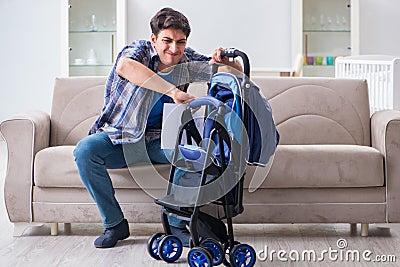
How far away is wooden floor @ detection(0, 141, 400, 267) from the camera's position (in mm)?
2834

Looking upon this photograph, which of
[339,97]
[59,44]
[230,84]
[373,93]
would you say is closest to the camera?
[230,84]

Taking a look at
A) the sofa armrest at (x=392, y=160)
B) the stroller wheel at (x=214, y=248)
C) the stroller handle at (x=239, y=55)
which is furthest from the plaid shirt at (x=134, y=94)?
the sofa armrest at (x=392, y=160)

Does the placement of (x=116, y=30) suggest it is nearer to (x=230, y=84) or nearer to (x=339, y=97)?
(x=339, y=97)

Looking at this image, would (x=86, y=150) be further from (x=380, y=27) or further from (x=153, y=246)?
(x=380, y=27)

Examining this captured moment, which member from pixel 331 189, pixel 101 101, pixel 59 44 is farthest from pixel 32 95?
pixel 331 189

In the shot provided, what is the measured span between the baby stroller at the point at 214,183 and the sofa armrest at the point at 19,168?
2.44 ft

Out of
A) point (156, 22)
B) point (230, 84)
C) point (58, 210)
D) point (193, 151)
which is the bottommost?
point (58, 210)

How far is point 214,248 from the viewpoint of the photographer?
8.84ft

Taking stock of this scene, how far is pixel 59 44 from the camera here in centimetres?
681

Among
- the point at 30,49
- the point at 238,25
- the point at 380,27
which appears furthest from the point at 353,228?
the point at 30,49

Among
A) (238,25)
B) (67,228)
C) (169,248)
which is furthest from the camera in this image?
(238,25)

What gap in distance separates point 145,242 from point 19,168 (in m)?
0.67

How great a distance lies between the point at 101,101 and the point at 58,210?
69cm

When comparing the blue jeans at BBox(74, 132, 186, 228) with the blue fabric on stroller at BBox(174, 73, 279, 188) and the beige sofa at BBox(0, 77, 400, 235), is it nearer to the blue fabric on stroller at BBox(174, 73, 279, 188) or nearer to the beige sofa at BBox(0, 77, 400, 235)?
the beige sofa at BBox(0, 77, 400, 235)
